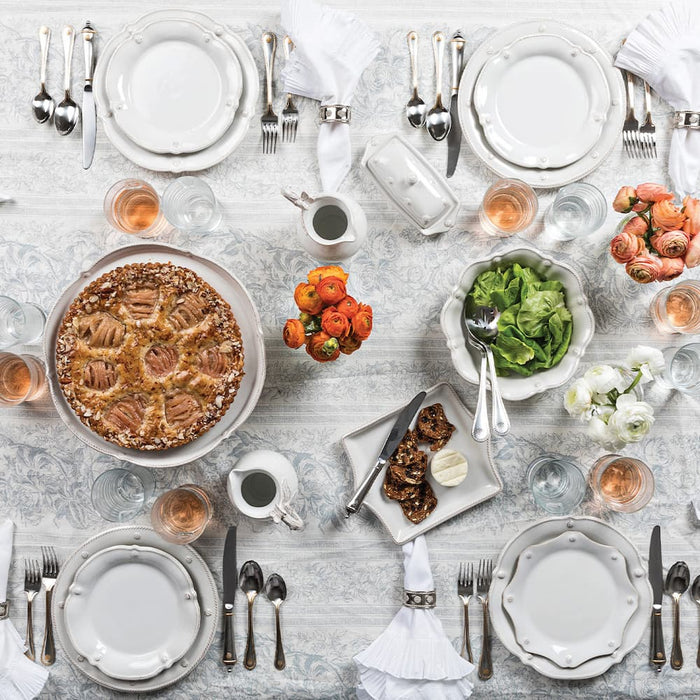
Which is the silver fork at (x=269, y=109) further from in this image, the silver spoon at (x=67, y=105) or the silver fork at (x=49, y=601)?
the silver fork at (x=49, y=601)

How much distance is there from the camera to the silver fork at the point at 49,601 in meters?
1.89

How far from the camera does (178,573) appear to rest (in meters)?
1.87

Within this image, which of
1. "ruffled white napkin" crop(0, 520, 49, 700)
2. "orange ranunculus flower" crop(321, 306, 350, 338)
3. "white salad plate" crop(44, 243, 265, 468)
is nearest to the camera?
"orange ranunculus flower" crop(321, 306, 350, 338)

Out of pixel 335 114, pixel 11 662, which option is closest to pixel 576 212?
pixel 335 114

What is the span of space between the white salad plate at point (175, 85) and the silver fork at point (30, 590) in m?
1.26

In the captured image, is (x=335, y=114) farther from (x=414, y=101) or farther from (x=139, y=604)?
(x=139, y=604)

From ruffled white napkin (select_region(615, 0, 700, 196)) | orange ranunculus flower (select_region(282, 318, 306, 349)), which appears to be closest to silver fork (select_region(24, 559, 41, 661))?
orange ranunculus flower (select_region(282, 318, 306, 349))

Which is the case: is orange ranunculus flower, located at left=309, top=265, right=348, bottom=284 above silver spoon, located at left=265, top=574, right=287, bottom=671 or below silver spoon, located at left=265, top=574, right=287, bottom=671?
above

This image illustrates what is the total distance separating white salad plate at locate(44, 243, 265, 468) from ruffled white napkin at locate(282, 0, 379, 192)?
416 mm

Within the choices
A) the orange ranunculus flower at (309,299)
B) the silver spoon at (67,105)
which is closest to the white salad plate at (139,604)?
the orange ranunculus flower at (309,299)

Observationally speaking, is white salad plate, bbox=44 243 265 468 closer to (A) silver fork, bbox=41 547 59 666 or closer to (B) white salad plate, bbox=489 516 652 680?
(A) silver fork, bbox=41 547 59 666

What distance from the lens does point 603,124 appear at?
188 centimetres

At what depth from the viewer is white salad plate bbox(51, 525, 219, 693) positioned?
187cm

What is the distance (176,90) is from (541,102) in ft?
3.47
